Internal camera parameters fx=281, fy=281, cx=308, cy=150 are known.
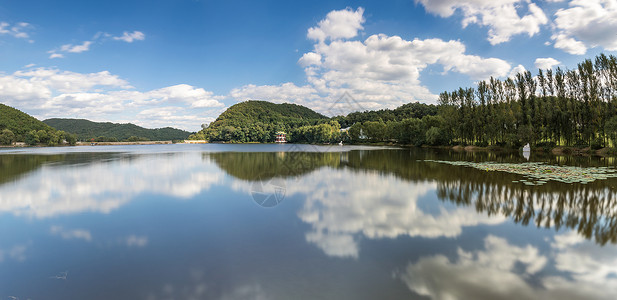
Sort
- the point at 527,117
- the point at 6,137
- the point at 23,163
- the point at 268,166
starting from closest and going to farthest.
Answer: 1. the point at 268,166
2. the point at 23,163
3. the point at 527,117
4. the point at 6,137

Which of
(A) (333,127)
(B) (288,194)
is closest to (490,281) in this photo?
(B) (288,194)

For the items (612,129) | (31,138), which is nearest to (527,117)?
(612,129)

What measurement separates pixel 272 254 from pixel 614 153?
38148 millimetres

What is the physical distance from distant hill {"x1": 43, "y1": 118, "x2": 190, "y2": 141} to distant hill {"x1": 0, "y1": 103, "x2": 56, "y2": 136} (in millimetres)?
30176

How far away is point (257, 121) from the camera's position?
5787 inches

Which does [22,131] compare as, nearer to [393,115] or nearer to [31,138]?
[31,138]

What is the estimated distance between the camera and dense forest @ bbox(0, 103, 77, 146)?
7947 cm

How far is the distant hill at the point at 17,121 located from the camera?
83.8 metres

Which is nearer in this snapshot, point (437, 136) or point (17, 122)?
point (437, 136)

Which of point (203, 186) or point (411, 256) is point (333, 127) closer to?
point (203, 186)

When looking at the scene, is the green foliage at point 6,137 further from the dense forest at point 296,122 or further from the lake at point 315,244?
the lake at point 315,244

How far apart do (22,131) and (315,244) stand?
11895cm

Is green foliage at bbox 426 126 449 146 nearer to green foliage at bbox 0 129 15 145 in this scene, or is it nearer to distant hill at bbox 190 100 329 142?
distant hill at bbox 190 100 329 142

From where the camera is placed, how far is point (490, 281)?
4.41 meters
